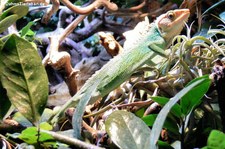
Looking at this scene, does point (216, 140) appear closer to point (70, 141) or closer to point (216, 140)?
point (216, 140)

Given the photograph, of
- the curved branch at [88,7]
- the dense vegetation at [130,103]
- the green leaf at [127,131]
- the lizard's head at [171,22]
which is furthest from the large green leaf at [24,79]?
the curved branch at [88,7]

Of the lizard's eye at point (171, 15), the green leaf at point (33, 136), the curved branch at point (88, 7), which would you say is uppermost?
the lizard's eye at point (171, 15)

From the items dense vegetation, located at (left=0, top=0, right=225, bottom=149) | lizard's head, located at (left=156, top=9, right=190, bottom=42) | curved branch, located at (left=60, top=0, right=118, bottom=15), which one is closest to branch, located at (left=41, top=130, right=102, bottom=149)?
dense vegetation, located at (left=0, top=0, right=225, bottom=149)

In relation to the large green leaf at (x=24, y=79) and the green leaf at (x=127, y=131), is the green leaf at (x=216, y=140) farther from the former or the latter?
the large green leaf at (x=24, y=79)

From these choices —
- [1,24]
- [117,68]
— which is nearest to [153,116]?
[117,68]

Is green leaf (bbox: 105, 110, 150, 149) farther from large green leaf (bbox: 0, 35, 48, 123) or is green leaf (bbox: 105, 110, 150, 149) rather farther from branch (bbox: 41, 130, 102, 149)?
large green leaf (bbox: 0, 35, 48, 123)

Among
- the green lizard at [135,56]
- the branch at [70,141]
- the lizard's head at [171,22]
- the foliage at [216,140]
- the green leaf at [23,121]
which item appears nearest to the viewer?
the foliage at [216,140]

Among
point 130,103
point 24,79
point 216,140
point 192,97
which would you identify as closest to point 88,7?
point 130,103

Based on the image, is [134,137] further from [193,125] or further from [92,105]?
[92,105]
